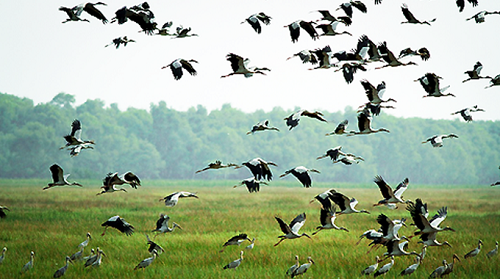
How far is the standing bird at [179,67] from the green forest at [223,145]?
8325 cm

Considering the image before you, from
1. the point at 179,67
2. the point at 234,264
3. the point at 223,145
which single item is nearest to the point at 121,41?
the point at 179,67

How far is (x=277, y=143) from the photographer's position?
12438cm

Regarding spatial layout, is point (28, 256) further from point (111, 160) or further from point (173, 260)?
point (111, 160)

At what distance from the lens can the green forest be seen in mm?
102875

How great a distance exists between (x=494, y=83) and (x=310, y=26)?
4.27 meters

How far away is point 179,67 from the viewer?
12.2m

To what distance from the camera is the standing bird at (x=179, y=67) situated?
1202cm

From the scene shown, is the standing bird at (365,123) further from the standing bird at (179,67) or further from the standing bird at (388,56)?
the standing bird at (179,67)

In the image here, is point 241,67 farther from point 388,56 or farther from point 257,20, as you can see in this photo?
point 388,56

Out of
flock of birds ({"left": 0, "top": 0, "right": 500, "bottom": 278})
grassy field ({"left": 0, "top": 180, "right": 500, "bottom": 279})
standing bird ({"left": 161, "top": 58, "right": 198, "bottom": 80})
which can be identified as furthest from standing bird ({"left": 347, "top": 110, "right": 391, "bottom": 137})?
standing bird ({"left": 161, "top": 58, "right": 198, "bottom": 80})

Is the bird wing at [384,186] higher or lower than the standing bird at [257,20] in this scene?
lower

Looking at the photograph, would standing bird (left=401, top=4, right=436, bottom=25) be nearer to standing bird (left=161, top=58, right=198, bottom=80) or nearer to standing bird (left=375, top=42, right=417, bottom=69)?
standing bird (left=375, top=42, right=417, bottom=69)

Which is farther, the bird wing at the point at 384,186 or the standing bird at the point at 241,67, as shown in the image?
the standing bird at the point at 241,67

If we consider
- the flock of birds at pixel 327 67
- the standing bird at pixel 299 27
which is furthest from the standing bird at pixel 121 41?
the standing bird at pixel 299 27
